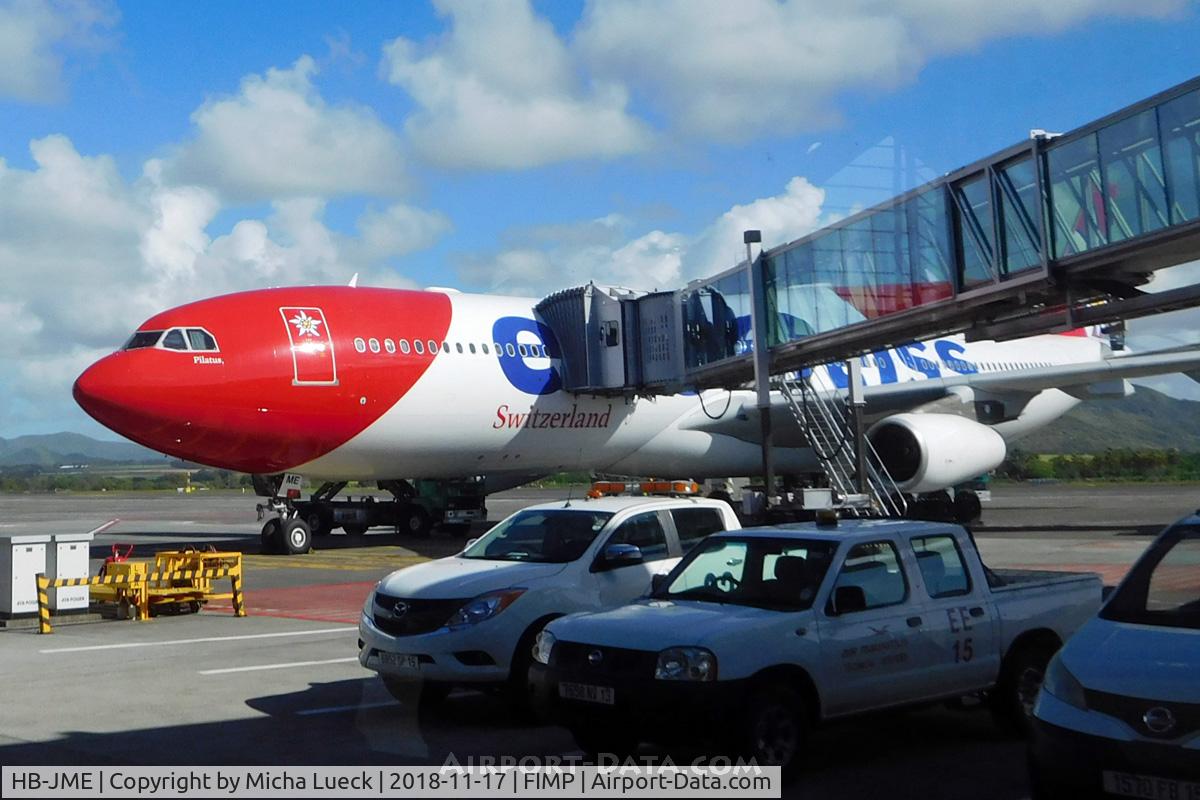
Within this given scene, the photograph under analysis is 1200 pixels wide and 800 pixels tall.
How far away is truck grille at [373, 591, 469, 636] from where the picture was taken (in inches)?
346

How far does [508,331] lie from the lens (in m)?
23.5

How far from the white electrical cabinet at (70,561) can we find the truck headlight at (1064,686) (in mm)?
11956

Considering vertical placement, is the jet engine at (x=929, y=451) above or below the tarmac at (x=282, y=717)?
above

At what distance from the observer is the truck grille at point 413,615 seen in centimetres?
879

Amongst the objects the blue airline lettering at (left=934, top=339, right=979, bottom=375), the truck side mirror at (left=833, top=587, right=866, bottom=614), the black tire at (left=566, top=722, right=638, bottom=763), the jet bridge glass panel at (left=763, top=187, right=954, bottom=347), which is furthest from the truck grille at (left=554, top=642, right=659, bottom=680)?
the blue airline lettering at (left=934, top=339, right=979, bottom=375)

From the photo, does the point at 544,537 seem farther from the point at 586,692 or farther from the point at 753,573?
the point at 586,692

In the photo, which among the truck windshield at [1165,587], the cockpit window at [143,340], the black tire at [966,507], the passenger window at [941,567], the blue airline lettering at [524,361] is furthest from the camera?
the black tire at [966,507]

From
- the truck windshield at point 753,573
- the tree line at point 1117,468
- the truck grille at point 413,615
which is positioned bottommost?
the truck grille at point 413,615

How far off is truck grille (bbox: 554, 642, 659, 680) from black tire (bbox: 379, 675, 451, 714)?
2.15m

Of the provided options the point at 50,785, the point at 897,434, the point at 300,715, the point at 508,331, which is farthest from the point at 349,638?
the point at 897,434

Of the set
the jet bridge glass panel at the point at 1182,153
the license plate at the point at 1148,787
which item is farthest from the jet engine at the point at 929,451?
the license plate at the point at 1148,787

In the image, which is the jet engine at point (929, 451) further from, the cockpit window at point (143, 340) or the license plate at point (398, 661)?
the license plate at point (398, 661)

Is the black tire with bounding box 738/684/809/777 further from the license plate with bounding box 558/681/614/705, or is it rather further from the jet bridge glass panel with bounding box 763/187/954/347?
the jet bridge glass panel with bounding box 763/187/954/347

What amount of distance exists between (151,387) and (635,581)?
1207 cm
